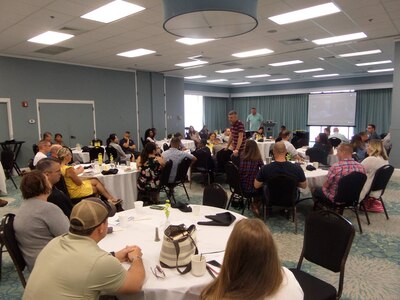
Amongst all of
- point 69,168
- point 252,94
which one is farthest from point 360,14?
point 252,94

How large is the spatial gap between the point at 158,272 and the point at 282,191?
2546mm

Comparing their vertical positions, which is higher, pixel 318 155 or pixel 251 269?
pixel 251 269

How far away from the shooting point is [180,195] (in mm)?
5973

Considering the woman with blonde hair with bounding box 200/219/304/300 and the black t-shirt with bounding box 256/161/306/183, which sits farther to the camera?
the black t-shirt with bounding box 256/161/306/183

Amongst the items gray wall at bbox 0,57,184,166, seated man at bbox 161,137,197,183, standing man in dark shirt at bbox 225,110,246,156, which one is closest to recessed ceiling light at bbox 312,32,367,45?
standing man in dark shirt at bbox 225,110,246,156

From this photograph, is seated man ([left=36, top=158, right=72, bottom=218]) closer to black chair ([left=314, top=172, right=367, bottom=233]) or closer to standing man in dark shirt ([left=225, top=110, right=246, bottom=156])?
black chair ([left=314, top=172, right=367, bottom=233])

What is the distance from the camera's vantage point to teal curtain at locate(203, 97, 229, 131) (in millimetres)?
16891

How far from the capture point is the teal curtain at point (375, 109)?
13.1 metres

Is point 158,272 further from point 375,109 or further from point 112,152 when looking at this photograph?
point 375,109

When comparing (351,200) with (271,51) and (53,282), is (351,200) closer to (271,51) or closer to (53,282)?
(53,282)

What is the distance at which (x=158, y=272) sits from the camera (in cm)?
170

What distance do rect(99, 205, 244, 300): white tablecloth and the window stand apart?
1368 cm

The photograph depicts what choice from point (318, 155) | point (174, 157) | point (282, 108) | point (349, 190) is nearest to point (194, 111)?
point (282, 108)

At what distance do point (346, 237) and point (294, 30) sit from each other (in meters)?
5.17
